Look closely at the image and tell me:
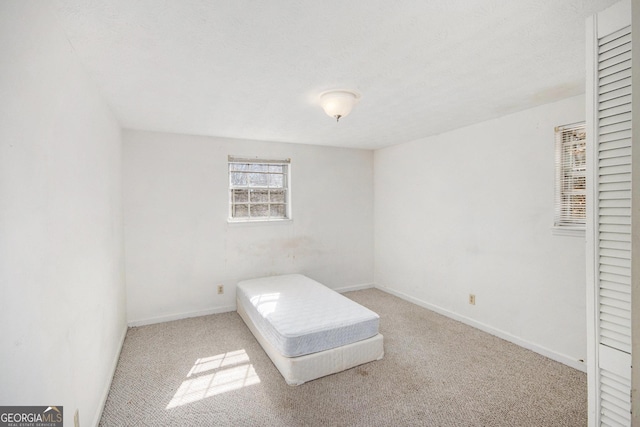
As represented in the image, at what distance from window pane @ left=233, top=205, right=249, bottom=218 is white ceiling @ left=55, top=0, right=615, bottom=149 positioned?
147 cm

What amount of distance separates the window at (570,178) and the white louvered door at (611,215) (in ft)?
5.21

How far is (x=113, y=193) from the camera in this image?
278 centimetres

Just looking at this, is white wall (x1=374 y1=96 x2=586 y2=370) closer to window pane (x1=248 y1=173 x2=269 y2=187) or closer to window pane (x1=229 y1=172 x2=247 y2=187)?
window pane (x1=248 y1=173 x2=269 y2=187)

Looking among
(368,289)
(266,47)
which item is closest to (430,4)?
(266,47)

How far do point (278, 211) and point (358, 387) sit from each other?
8.66 ft

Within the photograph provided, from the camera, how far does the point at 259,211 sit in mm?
4234

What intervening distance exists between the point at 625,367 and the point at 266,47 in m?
2.11

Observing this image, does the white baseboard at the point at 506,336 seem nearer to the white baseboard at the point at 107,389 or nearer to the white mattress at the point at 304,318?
the white mattress at the point at 304,318

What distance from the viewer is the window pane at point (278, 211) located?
4340mm

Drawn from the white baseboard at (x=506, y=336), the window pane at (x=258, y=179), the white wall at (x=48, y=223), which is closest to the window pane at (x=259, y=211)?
the window pane at (x=258, y=179)

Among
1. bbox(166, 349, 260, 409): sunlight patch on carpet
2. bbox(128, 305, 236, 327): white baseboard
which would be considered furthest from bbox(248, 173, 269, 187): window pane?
bbox(166, 349, 260, 409): sunlight patch on carpet

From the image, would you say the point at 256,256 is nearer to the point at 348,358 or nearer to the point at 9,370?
the point at 348,358

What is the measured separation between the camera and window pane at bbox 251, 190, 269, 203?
4.18m

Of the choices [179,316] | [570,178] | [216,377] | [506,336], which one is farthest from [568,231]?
[179,316]
